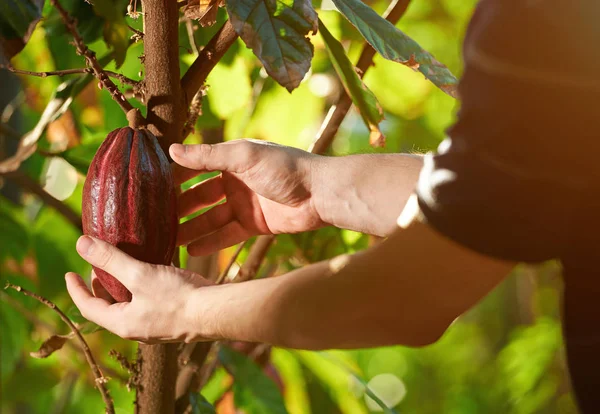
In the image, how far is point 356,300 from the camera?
0.48m

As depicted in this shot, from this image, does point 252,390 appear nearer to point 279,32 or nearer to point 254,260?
point 254,260

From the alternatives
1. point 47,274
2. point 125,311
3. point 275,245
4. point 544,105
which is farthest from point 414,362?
point 544,105

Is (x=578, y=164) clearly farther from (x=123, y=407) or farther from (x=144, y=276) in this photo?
(x=123, y=407)

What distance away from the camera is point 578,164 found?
44 centimetres

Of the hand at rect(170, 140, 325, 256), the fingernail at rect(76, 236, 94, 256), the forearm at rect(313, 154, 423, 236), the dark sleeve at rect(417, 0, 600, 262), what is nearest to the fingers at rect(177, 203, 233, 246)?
the hand at rect(170, 140, 325, 256)

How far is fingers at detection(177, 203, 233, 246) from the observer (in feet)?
2.52

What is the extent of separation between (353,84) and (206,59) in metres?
0.15

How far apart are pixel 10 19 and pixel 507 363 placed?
1146 mm

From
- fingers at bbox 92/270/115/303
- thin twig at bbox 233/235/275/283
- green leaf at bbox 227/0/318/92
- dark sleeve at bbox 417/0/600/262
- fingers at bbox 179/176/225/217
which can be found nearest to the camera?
dark sleeve at bbox 417/0/600/262

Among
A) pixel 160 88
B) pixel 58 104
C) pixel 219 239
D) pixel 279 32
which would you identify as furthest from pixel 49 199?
pixel 279 32

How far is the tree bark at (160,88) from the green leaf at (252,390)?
191mm

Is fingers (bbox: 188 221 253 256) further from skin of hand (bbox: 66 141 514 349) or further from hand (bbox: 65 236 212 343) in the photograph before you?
hand (bbox: 65 236 212 343)

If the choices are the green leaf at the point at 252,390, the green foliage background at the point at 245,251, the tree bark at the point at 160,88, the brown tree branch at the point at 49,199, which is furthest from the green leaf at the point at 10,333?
the tree bark at the point at 160,88

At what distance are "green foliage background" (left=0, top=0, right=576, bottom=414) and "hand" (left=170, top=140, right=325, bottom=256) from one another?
0.25ft
